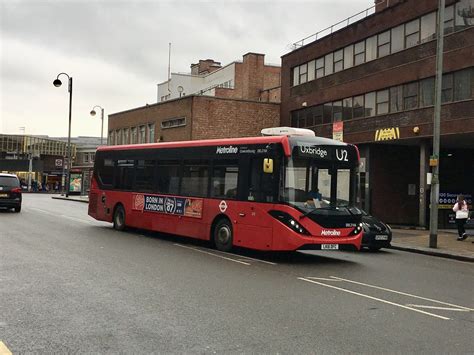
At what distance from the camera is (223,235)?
13.0 meters

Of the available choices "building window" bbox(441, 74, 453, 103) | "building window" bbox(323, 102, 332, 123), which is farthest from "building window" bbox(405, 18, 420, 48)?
"building window" bbox(323, 102, 332, 123)

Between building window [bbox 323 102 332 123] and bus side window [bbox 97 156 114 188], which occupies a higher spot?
building window [bbox 323 102 332 123]

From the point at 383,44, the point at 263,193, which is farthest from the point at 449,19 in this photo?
the point at 263,193

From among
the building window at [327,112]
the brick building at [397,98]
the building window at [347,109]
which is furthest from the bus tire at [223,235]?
the building window at [327,112]

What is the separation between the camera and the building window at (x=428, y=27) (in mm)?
24766

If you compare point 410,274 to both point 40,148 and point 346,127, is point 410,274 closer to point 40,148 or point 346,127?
point 346,127

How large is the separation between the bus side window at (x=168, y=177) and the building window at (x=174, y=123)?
24.2m

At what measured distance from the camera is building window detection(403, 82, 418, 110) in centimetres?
2578

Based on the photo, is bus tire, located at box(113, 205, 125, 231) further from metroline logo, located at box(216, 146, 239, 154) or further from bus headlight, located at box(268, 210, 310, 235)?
bus headlight, located at box(268, 210, 310, 235)

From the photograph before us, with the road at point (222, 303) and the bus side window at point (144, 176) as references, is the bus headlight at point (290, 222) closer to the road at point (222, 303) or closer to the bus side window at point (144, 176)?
the road at point (222, 303)

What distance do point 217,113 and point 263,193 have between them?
2794cm

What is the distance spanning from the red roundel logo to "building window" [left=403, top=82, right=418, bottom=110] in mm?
15759

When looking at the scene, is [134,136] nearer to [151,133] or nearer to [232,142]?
[151,133]

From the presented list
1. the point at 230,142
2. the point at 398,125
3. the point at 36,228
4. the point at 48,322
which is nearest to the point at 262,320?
the point at 48,322
